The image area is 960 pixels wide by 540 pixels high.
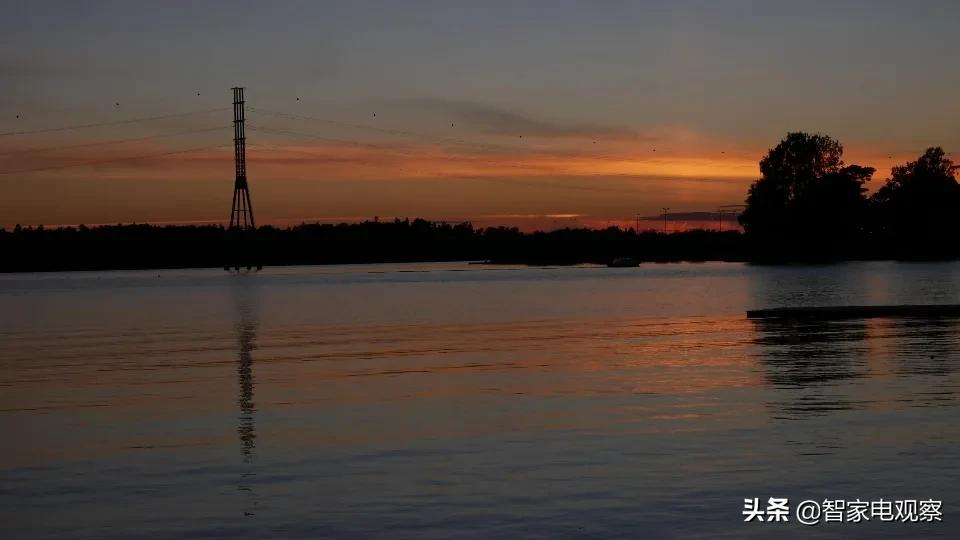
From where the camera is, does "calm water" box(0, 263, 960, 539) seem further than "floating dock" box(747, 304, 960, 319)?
No

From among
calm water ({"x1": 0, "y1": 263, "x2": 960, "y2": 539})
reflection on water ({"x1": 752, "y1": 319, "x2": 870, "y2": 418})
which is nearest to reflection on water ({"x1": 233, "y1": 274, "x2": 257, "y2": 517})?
calm water ({"x1": 0, "y1": 263, "x2": 960, "y2": 539})

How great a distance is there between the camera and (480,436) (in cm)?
2222

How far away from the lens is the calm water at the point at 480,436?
15750 millimetres

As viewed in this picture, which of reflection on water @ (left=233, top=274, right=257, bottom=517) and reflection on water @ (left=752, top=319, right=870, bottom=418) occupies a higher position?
reflection on water @ (left=752, top=319, right=870, bottom=418)

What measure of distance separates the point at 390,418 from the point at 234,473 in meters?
6.33

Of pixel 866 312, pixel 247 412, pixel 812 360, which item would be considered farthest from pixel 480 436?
pixel 866 312

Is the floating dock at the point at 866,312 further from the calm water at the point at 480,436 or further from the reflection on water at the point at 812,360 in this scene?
the calm water at the point at 480,436

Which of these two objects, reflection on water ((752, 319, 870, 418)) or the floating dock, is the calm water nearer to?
reflection on water ((752, 319, 870, 418))

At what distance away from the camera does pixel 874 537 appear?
1423 cm

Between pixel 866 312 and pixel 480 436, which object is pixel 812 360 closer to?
pixel 480 436

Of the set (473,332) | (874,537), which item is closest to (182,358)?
(473,332)

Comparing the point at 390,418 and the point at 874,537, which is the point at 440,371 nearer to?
the point at 390,418

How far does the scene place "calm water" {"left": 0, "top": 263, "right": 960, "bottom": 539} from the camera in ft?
51.7

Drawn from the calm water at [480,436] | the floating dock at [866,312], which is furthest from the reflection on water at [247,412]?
the floating dock at [866,312]
